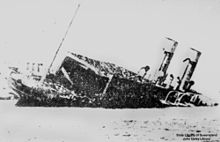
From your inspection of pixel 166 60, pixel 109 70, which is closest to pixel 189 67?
pixel 166 60

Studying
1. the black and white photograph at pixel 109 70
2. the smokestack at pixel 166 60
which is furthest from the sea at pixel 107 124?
the smokestack at pixel 166 60

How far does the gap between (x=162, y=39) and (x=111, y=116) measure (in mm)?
329

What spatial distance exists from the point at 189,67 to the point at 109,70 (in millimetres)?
306

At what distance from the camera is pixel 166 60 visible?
4.68 ft

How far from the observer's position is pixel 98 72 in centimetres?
136

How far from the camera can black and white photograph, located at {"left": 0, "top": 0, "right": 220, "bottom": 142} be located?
1261 millimetres

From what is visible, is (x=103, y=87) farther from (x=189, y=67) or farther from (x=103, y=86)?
(x=189, y=67)

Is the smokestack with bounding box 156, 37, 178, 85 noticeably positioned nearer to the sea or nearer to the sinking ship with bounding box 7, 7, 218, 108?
the sinking ship with bounding box 7, 7, 218, 108

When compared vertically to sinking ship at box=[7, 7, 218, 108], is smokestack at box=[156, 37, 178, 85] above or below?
above

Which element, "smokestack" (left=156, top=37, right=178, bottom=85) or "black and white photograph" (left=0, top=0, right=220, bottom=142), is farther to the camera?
"smokestack" (left=156, top=37, right=178, bottom=85)

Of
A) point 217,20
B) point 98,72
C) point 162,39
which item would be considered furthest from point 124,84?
point 217,20

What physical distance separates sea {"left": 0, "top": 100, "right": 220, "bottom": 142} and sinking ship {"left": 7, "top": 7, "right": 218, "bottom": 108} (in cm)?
2

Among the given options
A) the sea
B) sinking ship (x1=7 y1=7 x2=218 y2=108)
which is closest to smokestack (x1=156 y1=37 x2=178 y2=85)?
sinking ship (x1=7 y1=7 x2=218 y2=108)

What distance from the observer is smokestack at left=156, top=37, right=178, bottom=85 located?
1.42m
